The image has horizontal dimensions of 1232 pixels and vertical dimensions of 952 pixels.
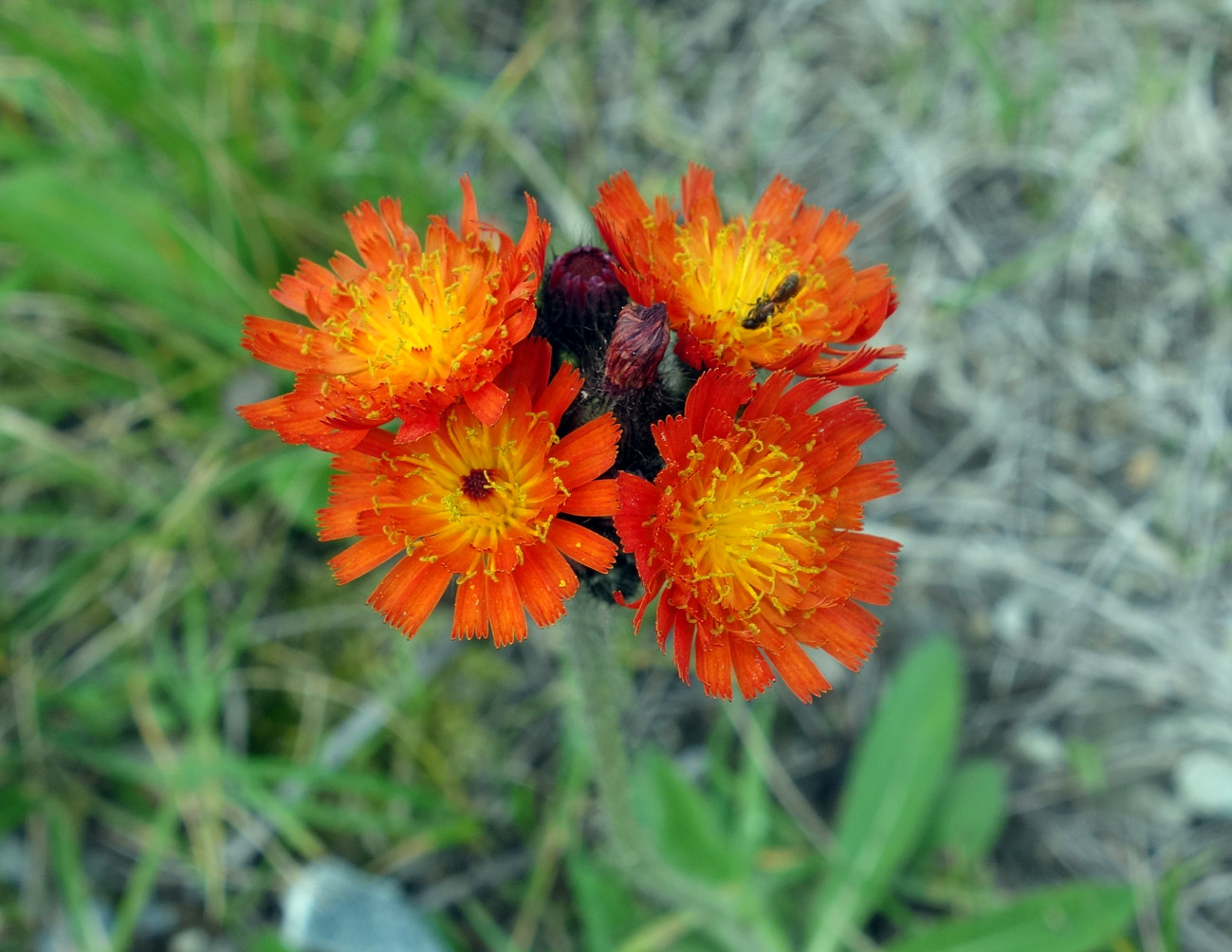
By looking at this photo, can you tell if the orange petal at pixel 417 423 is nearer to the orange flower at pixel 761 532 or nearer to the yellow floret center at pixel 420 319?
the yellow floret center at pixel 420 319

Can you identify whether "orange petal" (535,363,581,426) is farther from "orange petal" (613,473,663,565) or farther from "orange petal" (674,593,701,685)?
"orange petal" (674,593,701,685)

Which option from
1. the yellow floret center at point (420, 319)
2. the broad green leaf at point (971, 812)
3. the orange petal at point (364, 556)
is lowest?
the broad green leaf at point (971, 812)

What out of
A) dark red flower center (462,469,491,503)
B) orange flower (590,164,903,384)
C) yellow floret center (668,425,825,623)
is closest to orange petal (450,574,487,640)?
dark red flower center (462,469,491,503)

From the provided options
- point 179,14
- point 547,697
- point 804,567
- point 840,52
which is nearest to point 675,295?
point 804,567

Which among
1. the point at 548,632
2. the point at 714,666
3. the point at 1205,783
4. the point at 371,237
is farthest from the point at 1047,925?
the point at 371,237

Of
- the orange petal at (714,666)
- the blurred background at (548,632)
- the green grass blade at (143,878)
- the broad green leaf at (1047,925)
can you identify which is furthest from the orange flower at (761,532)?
the green grass blade at (143,878)

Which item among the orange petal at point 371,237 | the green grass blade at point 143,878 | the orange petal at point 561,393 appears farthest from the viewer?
the green grass blade at point 143,878
